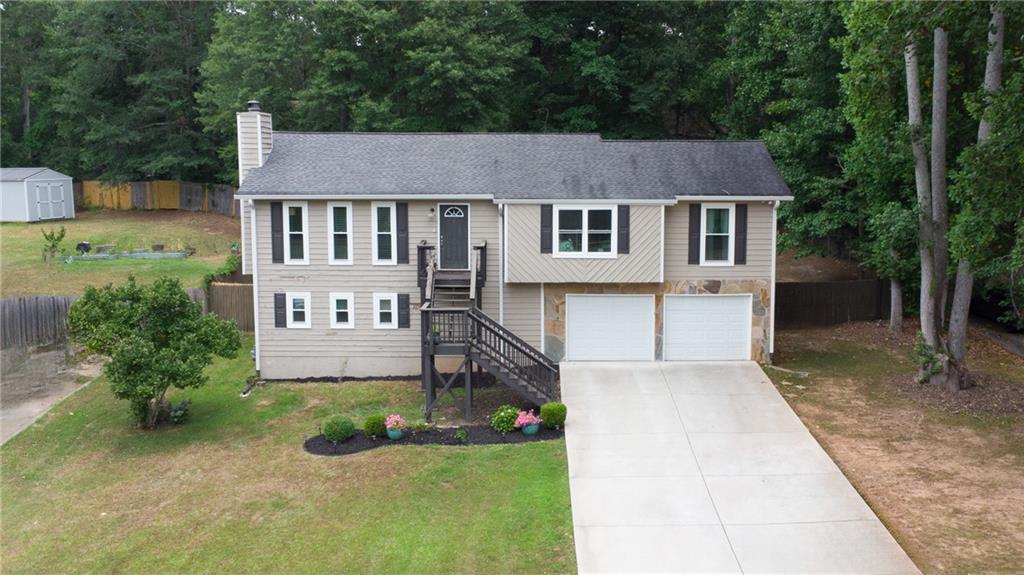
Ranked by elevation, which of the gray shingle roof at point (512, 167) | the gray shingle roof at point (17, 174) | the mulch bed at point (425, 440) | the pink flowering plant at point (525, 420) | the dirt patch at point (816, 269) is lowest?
the mulch bed at point (425, 440)

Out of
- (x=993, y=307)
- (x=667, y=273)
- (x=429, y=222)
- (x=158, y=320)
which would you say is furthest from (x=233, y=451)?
(x=993, y=307)

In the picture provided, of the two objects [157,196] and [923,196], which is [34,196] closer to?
[157,196]

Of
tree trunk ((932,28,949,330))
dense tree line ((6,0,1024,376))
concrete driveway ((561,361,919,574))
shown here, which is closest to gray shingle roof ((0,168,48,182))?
dense tree line ((6,0,1024,376))

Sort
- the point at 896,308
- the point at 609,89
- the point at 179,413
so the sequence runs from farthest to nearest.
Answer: the point at 609,89 < the point at 896,308 < the point at 179,413

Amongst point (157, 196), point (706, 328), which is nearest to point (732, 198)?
point (706, 328)

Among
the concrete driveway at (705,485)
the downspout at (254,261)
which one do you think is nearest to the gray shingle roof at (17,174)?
the downspout at (254,261)

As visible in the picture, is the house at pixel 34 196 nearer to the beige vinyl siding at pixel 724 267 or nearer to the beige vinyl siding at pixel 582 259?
the beige vinyl siding at pixel 582 259
